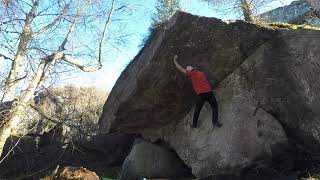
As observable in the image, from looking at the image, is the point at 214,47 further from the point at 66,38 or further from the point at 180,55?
the point at 66,38

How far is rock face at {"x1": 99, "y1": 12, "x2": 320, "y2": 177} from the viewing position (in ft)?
32.1

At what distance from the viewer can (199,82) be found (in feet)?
33.0

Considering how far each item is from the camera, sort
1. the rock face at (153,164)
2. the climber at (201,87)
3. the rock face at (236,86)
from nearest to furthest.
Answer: the rock face at (236,86)
the climber at (201,87)
the rock face at (153,164)

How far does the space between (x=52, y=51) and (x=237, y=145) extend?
24.2 ft

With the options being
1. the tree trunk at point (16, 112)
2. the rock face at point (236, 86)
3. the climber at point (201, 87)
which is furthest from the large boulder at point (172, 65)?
the tree trunk at point (16, 112)

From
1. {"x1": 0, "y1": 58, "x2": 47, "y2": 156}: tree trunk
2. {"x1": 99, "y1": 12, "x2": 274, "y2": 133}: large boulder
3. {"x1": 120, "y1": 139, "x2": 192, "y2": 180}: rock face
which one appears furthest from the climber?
{"x1": 0, "y1": 58, "x2": 47, "y2": 156}: tree trunk

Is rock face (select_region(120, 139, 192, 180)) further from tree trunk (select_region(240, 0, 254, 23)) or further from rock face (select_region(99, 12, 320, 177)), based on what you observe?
tree trunk (select_region(240, 0, 254, 23))

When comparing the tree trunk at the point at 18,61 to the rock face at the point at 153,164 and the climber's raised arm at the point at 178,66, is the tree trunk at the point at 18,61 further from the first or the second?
the climber's raised arm at the point at 178,66

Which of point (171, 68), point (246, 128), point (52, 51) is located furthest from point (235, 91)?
point (52, 51)

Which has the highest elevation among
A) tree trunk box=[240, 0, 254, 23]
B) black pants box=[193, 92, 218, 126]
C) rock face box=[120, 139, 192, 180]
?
tree trunk box=[240, 0, 254, 23]

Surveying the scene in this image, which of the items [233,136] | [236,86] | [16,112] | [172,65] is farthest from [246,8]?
[16,112]

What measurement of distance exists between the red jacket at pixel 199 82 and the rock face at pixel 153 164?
272 cm

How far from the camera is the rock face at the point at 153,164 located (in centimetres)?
1173

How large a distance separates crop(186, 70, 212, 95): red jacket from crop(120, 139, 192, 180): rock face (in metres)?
2.72
